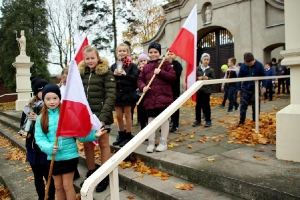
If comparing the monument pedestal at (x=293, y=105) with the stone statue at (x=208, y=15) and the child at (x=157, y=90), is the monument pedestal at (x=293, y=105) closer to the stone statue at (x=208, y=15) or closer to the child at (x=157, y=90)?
Result: the child at (x=157, y=90)

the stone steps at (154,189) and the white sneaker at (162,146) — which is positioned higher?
the white sneaker at (162,146)

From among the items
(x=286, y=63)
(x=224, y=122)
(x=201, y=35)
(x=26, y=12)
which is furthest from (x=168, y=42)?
(x=26, y=12)

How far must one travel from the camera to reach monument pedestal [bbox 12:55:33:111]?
12695mm

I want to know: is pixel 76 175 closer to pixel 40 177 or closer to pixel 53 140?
pixel 40 177

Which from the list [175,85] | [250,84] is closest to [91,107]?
[175,85]

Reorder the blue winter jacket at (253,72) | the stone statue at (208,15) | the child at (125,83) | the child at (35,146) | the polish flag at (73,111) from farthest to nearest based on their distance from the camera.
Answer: the stone statue at (208,15) → the blue winter jacket at (253,72) → the child at (125,83) → the child at (35,146) → the polish flag at (73,111)

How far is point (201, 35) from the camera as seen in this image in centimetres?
1476

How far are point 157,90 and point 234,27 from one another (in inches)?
389

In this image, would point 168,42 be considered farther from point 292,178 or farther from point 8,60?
point 8,60

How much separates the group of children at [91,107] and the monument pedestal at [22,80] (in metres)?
9.47

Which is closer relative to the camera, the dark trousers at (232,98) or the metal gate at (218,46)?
the dark trousers at (232,98)

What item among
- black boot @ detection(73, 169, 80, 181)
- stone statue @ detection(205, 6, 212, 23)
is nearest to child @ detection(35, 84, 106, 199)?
black boot @ detection(73, 169, 80, 181)

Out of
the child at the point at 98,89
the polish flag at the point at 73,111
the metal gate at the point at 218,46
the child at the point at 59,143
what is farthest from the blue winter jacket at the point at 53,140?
the metal gate at the point at 218,46

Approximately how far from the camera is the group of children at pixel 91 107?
9.20ft
